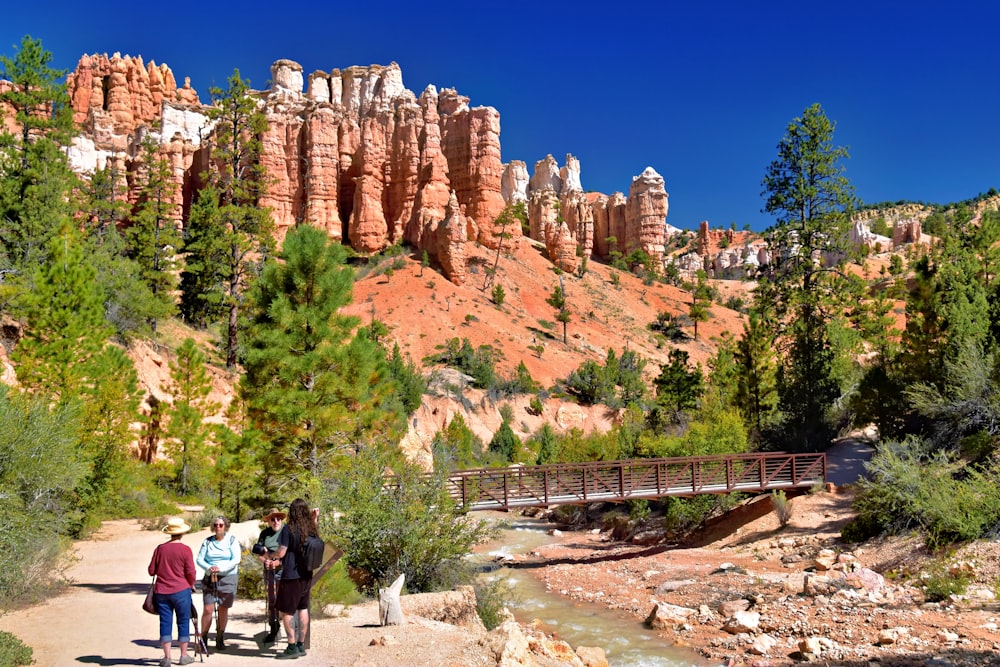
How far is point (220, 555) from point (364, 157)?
62749 mm

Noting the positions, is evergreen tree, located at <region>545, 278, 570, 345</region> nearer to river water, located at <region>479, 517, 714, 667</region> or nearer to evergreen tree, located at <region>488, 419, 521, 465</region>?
evergreen tree, located at <region>488, 419, 521, 465</region>

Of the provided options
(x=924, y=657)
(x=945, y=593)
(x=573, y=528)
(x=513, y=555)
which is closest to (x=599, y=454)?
(x=573, y=528)

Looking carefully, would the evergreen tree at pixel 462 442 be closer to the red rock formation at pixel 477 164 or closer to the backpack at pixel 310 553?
the backpack at pixel 310 553

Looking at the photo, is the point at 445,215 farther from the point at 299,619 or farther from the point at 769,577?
the point at 299,619

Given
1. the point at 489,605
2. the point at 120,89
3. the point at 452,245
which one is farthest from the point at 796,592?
the point at 120,89

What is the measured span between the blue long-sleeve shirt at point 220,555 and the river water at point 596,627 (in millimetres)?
7336

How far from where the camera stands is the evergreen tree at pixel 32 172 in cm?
2538

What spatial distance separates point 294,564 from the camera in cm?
735

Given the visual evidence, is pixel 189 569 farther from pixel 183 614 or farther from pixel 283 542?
pixel 283 542

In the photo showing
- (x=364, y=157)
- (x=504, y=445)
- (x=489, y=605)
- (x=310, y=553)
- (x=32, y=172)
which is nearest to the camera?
(x=310, y=553)

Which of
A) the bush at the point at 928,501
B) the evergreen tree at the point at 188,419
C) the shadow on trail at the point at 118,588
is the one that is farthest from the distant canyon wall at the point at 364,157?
Result: the shadow on trail at the point at 118,588

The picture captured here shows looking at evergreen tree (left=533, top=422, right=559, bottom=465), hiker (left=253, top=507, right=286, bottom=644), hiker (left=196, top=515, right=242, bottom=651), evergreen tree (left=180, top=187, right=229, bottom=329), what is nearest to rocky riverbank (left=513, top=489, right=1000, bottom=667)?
hiker (left=253, top=507, right=286, bottom=644)

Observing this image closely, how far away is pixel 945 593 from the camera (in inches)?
535

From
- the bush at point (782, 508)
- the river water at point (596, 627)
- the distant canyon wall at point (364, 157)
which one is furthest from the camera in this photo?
the distant canyon wall at point (364, 157)
